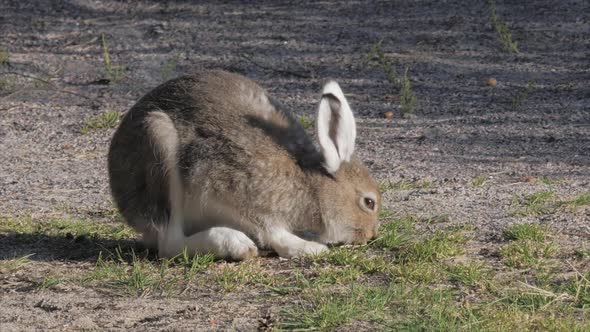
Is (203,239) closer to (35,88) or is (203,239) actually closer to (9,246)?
(9,246)

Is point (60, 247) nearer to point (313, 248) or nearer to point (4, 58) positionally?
point (313, 248)

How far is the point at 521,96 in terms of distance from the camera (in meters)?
9.77

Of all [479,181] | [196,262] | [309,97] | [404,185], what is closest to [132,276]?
[196,262]

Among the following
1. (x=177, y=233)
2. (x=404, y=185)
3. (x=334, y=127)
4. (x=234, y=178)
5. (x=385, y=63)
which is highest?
(x=334, y=127)

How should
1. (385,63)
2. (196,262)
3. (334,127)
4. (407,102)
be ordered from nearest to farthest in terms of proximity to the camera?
(196,262) → (334,127) → (407,102) → (385,63)

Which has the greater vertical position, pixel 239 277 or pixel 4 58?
pixel 4 58

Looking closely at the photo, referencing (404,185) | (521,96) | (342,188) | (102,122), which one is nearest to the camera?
(342,188)

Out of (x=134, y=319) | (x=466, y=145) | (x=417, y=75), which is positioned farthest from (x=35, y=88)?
(x=134, y=319)

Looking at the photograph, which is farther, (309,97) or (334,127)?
(309,97)

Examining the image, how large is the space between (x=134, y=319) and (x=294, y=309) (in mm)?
702

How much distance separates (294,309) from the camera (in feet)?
15.3

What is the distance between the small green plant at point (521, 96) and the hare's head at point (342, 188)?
4.14 metres

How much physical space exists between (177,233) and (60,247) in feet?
2.63

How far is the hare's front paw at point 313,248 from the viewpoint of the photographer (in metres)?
5.61
